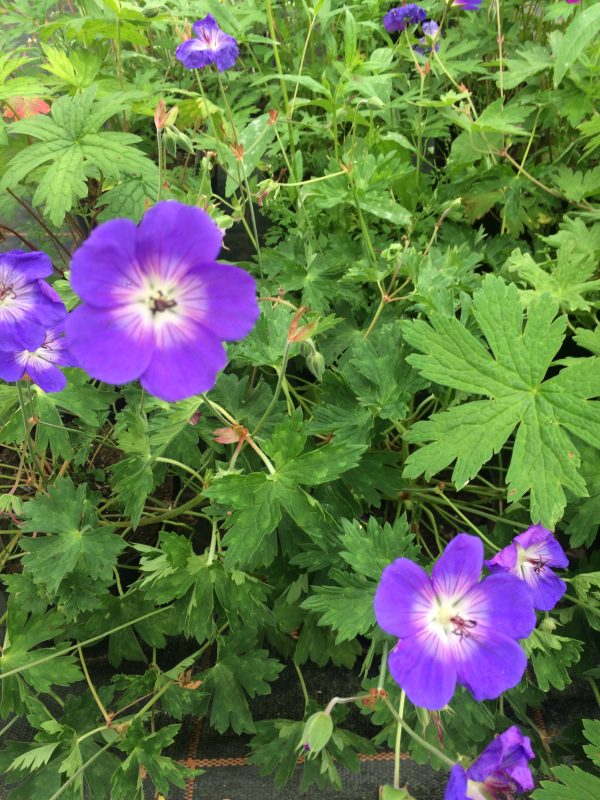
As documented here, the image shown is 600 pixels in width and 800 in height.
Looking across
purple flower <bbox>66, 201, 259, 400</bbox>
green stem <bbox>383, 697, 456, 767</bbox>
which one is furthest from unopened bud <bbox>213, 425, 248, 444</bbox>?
green stem <bbox>383, 697, 456, 767</bbox>

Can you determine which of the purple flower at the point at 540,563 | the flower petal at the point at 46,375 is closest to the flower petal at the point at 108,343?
the flower petal at the point at 46,375

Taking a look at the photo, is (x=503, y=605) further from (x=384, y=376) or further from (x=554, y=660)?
(x=384, y=376)

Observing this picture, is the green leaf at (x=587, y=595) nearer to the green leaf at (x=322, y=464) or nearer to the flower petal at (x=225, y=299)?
the green leaf at (x=322, y=464)

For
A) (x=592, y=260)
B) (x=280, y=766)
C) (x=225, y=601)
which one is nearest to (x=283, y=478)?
(x=225, y=601)

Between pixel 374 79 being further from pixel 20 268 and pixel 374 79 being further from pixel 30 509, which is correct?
pixel 30 509

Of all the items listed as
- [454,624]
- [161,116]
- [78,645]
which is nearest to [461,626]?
[454,624]
